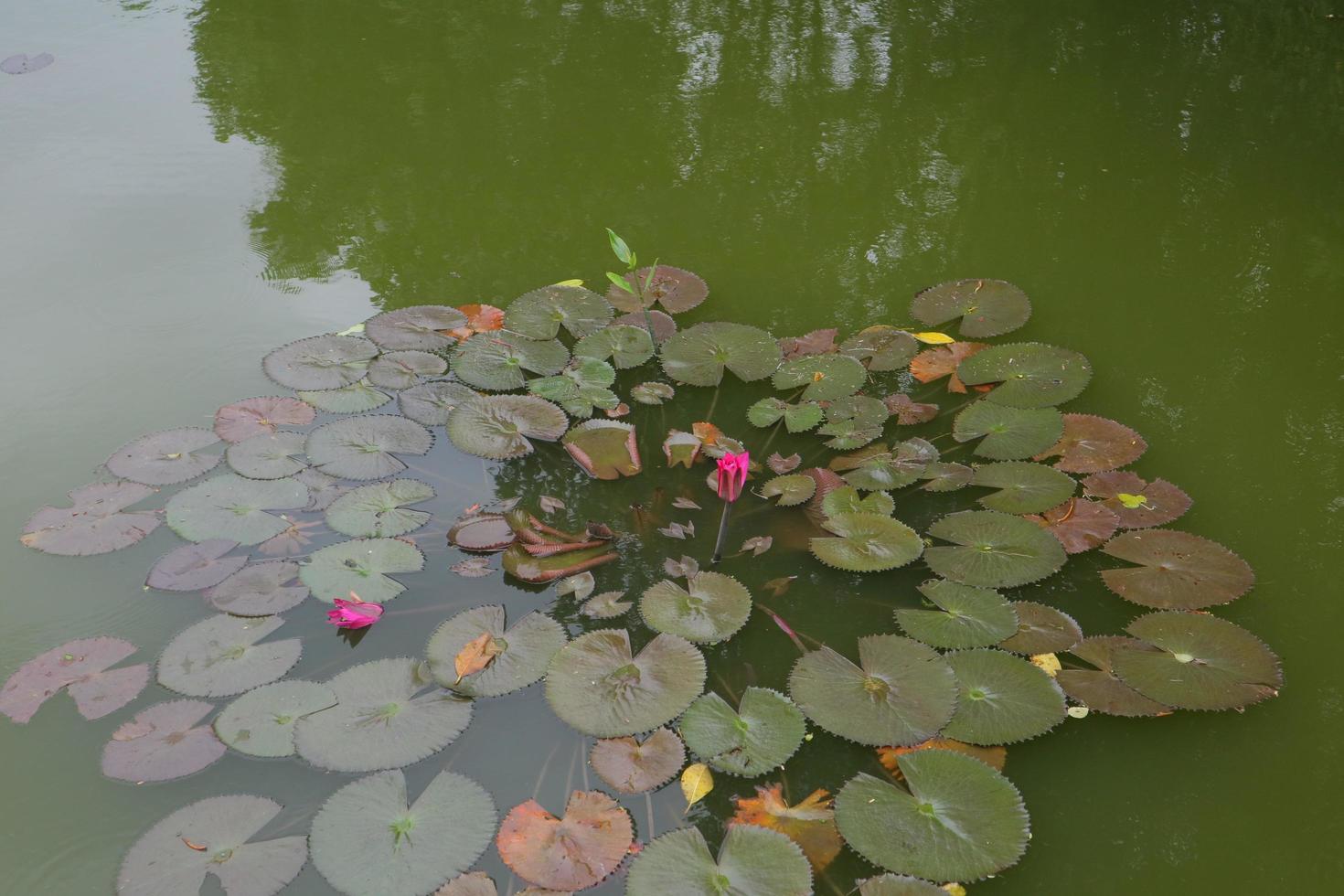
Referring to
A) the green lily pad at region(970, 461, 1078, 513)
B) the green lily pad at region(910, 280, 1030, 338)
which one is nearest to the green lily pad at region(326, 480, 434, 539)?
the green lily pad at region(970, 461, 1078, 513)

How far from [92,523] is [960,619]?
84.6 inches

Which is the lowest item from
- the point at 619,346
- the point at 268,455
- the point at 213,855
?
the point at 213,855

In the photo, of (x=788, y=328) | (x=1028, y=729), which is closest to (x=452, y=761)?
(x=1028, y=729)

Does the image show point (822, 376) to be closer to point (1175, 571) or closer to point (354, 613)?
point (1175, 571)

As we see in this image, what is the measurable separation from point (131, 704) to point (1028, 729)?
1.87 meters

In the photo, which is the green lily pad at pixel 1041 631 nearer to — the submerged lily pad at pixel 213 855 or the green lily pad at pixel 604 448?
the green lily pad at pixel 604 448

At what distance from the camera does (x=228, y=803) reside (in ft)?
6.19

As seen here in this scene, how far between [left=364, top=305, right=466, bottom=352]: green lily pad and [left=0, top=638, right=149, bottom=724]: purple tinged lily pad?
123cm

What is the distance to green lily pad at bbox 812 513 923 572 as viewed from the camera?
2.35 m

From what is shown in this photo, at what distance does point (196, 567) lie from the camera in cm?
237

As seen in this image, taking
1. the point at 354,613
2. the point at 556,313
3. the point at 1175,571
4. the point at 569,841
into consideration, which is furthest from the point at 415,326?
the point at 1175,571

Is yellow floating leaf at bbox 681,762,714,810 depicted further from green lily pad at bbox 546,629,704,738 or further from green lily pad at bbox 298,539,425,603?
green lily pad at bbox 298,539,425,603

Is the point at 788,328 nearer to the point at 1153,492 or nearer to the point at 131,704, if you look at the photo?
the point at 1153,492

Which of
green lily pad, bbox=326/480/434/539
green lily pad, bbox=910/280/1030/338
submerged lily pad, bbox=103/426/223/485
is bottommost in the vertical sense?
submerged lily pad, bbox=103/426/223/485
